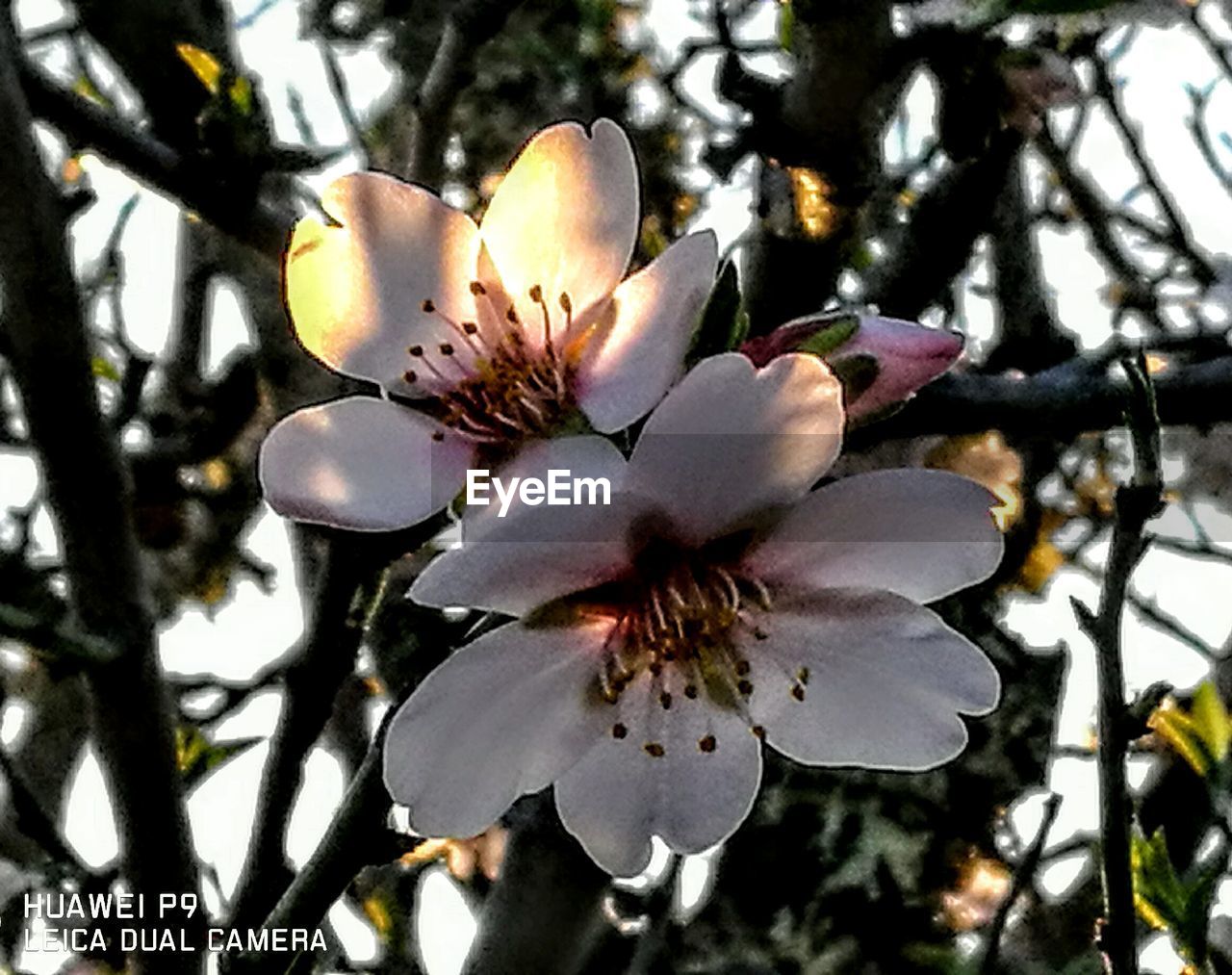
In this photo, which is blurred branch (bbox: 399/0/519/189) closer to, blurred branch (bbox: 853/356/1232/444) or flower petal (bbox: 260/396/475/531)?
blurred branch (bbox: 853/356/1232/444)

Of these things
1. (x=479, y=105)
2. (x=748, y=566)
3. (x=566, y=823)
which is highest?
(x=748, y=566)

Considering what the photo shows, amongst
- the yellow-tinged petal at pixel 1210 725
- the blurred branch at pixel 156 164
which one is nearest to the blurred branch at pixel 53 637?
the blurred branch at pixel 156 164

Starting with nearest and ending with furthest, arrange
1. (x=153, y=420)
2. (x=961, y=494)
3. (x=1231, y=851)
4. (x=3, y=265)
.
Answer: (x=961, y=494)
(x=1231, y=851)
(x=3, y=265)
(x=153, y=420)

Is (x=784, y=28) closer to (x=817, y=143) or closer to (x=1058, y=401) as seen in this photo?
(x=817, y=143)

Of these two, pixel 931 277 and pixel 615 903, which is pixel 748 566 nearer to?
pixel 931 277

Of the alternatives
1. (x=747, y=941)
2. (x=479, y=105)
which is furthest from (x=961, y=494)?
(x=479, y=105)

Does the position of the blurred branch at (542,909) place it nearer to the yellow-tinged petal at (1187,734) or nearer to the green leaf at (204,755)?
the green leaf at (204,755)
